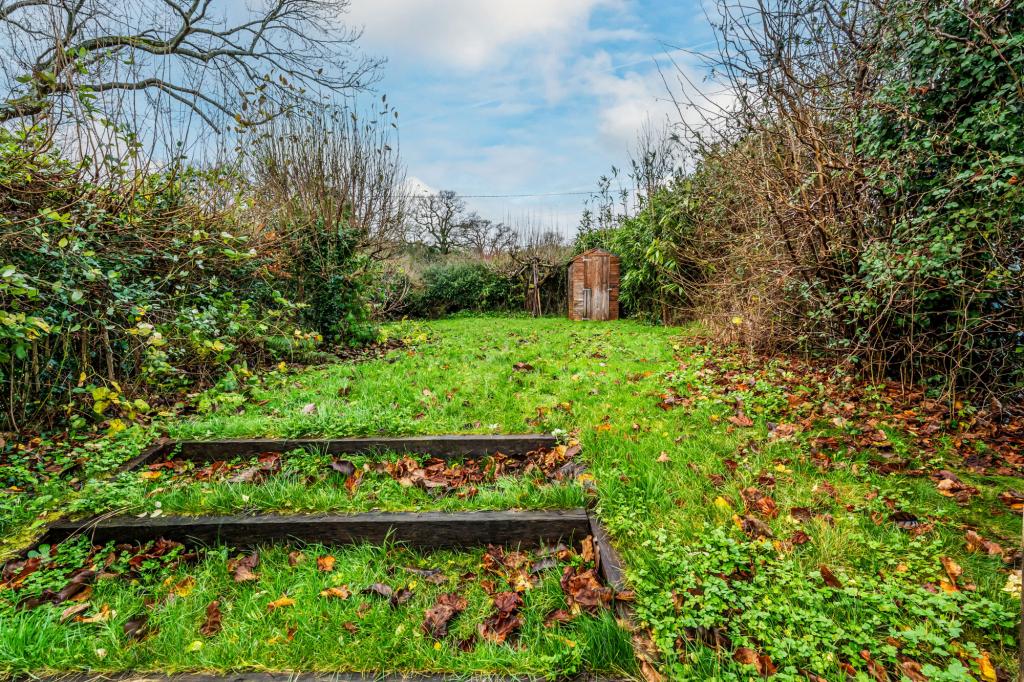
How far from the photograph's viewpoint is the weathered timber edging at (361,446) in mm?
3352

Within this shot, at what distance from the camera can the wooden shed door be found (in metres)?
13.2

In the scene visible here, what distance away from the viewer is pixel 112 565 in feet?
7.53

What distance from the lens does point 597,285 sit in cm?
1330

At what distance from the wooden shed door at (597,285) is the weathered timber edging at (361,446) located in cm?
1034

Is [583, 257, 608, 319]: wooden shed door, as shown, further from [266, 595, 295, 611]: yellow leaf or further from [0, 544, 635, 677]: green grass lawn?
[266, 595, 295, 611]: yellow leaf

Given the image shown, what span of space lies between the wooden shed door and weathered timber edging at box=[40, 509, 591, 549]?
11270 millimetres

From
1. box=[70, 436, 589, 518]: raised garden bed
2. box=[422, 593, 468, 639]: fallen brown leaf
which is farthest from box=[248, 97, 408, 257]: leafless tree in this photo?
box=[422, 593, 468, 639]: fallen brown leaf

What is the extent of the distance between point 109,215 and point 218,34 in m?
10.0

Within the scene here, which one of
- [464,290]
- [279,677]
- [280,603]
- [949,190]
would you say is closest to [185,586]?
[280,603]

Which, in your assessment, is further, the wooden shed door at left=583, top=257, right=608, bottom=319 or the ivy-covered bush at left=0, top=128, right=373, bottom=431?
the wooden shed door at left=583, top=257, right=608, bottom=319

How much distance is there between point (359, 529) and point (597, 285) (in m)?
11.7

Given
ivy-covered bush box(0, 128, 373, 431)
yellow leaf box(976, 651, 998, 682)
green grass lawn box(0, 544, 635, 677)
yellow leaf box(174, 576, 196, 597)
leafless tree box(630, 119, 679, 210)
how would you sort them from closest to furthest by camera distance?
yellow leaf box(976, 651, 998, 682), green grass lawn box(0, 544, 635, 677), yellow leaf box(174, 576, 196, 597), ivy-covered bush box(0, 128, 373, 431), leafless tree box(630, 119, 679, 210)

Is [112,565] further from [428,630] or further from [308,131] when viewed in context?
[308,131]

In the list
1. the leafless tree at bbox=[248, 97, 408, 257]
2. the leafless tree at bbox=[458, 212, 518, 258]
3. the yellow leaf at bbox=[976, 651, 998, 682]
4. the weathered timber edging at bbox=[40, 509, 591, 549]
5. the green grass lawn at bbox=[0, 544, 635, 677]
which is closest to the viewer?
the yellow leaf at bbox=[976, 651, 998, 682]
